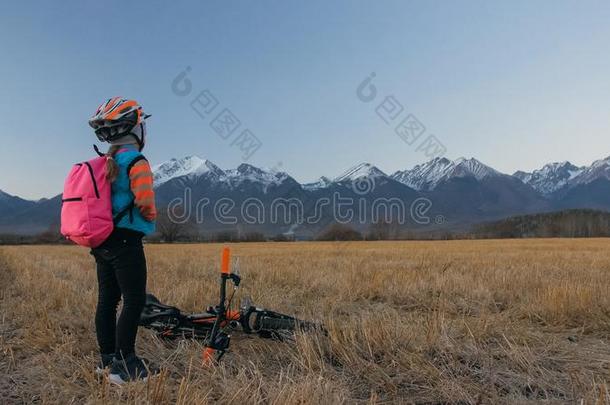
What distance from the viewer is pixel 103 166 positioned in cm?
313

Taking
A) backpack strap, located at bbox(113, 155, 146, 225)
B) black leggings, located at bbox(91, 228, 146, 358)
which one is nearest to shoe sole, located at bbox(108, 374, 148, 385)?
black leggings, located at bbox(91, 228, 146, 358)

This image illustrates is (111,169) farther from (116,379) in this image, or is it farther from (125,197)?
(116,379)

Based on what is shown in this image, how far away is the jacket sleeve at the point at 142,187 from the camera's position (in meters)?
3.06

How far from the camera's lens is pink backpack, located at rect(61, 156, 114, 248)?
300 cm

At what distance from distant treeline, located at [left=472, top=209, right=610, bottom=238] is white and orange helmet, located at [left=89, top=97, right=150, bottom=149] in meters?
110

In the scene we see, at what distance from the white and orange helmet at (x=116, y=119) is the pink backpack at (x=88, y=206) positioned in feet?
0.86

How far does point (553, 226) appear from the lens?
392ft

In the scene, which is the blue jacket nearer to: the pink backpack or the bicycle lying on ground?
the pink backpack

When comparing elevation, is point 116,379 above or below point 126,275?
below

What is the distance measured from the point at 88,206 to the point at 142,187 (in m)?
0.37

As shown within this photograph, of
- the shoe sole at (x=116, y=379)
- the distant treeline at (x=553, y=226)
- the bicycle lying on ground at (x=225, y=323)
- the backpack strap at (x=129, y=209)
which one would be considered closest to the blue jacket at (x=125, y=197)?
the backpack strap at (x=129, y=209)

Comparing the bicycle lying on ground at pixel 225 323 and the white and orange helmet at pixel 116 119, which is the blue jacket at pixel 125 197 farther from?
the bicycle lying on ground at pixel 225 323

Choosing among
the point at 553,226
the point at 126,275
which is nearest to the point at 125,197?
the point at 126,275

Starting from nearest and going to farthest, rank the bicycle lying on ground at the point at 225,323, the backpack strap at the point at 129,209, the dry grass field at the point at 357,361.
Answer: the dry grass field at the point at 357,361
the backpack strap at the point at 129,209
the bicycle lying on ground at the point at 225,323
